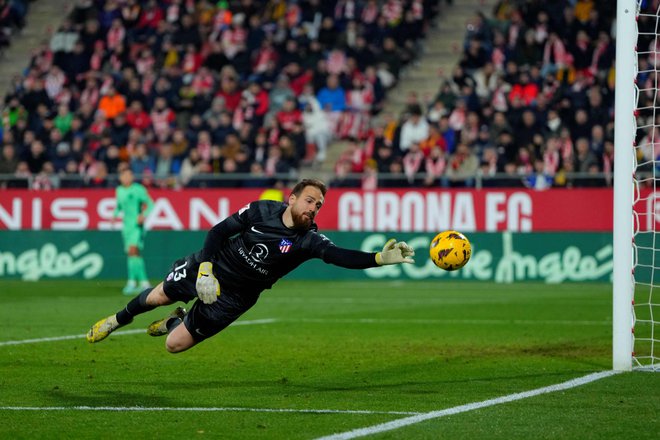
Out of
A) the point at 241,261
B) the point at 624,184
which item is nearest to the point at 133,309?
the point at 241,261

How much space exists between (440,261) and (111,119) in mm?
22087

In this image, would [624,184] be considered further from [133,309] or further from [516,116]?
[516,116]

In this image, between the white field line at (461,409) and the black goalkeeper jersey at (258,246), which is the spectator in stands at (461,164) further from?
the black goalkeeper jersey at (258,246)

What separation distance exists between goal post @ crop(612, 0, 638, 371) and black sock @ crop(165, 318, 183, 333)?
12.8ft

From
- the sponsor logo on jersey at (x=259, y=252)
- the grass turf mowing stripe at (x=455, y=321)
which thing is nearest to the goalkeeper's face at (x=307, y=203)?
the sponsor logo on jersey at (x=259, y=252)

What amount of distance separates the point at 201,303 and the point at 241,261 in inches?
18.4

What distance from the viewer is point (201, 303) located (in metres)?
9.70

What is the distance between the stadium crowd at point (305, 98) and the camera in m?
25.7

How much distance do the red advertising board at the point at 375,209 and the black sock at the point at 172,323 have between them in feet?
47.9

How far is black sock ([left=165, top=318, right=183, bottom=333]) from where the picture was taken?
32.9 feet

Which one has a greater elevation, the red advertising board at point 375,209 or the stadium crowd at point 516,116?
the stadium crowd at point 516,116

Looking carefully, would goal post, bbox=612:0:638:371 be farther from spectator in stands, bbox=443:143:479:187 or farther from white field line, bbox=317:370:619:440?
spectator in stands, bbox=443:143:479:187

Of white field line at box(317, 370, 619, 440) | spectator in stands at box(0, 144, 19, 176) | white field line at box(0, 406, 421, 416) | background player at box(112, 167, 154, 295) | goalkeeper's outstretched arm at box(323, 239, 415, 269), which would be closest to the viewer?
white field line at box(317, 370, 619, 440)

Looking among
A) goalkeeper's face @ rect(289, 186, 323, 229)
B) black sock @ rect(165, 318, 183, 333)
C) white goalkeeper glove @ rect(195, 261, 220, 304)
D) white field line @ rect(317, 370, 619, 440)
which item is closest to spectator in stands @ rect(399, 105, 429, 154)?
white field line @ rect(317, 370, 619, 440)
